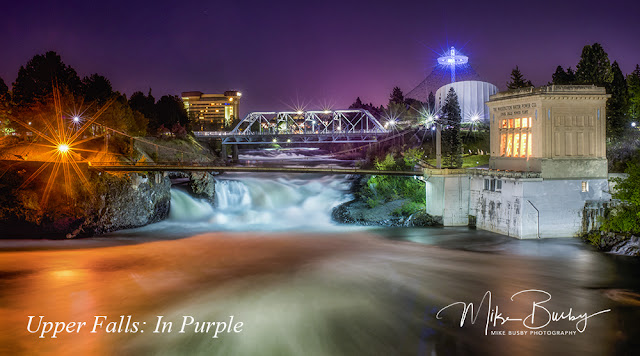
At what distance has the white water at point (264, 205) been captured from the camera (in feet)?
126

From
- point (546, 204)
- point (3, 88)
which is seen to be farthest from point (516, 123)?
point (3, 88)

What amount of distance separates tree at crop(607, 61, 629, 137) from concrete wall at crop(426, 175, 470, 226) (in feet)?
59.8

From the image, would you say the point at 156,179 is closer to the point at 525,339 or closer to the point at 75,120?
the point at 75,120

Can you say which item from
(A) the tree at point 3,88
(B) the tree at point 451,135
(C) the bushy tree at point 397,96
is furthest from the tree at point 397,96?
(A) the tree at point 3,88

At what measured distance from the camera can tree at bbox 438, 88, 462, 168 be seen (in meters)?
47.7

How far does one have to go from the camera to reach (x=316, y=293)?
69.1 ft

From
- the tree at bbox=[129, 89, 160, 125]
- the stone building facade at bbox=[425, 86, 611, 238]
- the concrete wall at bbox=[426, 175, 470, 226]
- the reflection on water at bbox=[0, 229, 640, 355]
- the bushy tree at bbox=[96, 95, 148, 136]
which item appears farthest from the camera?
the tree at bbox=[129, 89, 160, 125]

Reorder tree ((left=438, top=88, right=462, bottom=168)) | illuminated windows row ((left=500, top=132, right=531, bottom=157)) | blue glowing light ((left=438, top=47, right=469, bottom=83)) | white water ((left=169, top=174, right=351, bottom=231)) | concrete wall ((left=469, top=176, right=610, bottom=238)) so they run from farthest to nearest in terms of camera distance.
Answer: blue glowing light ((left=438, top=47, right=469, bottom=83))
tree ((left=438, top=88, right=462, bottom=168))
white water ((left=169, top=174, right=351, bottom=231))
illuminated windows row ((left=500, top=132, right=531, bottom=157))
concrete wall ((left=469, top=176, right=610, bottom=238))

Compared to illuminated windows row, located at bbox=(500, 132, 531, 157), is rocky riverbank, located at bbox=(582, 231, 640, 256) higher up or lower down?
lower down

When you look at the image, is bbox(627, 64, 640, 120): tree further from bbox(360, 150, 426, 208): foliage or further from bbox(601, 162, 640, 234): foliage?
bbox(360, 150, 426, 208): foliage

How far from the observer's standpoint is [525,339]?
15.8 meters

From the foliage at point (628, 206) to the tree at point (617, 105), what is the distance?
1677 centimetres

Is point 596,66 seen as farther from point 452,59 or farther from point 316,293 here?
point 452,59

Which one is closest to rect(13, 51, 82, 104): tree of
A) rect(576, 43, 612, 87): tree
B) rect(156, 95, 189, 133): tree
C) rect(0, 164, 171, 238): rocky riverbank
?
rect(0, 164, 171, 238): rocky riverbank
